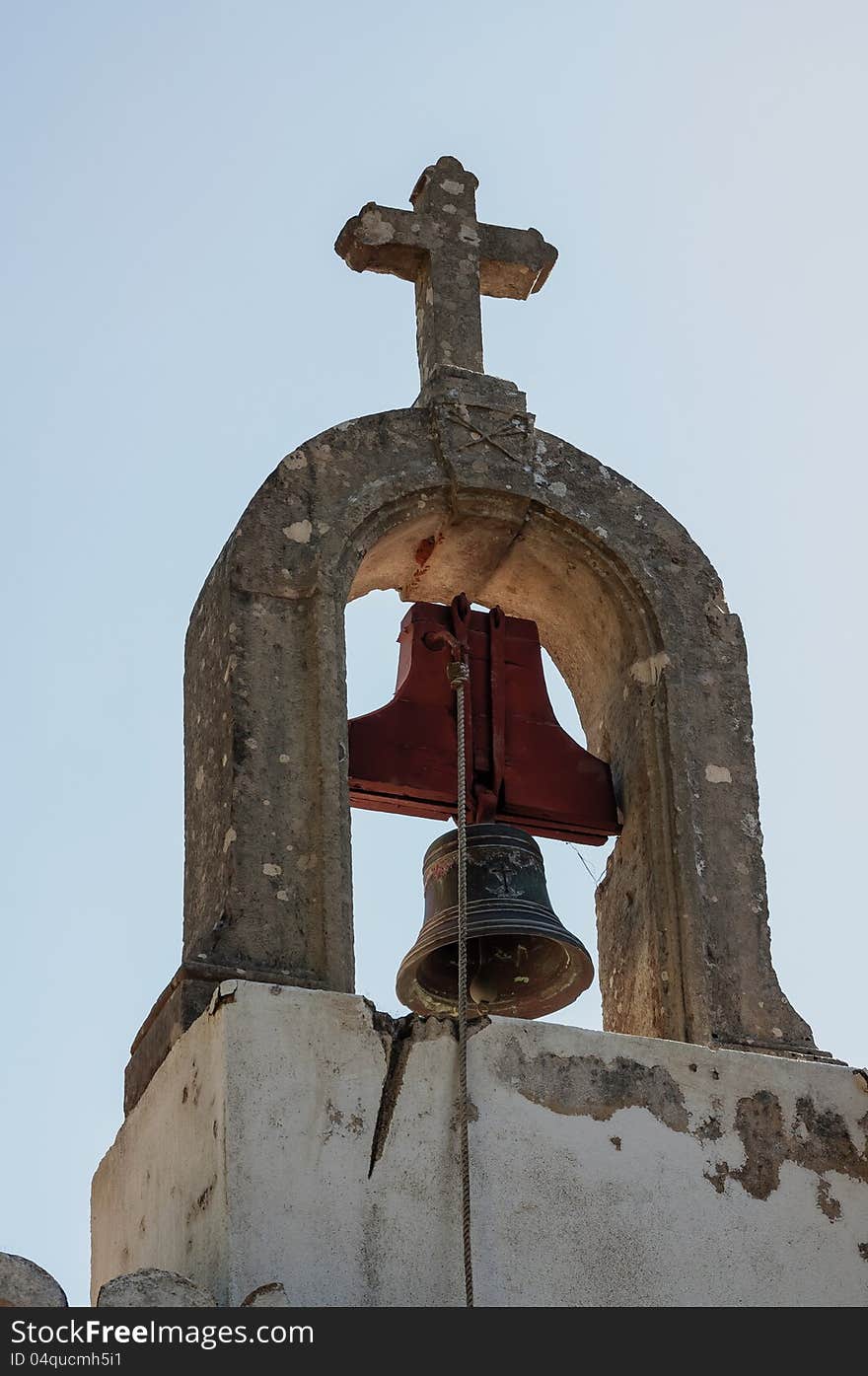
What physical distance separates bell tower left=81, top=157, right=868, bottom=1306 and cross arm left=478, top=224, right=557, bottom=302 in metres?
0.01

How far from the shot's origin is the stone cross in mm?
8016

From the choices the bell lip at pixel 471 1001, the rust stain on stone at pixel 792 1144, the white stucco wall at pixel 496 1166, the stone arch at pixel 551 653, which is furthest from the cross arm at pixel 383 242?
the rust stain on stone at pixel 792 1144

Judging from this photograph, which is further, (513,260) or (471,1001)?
(513,260)

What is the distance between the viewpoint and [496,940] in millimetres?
7316

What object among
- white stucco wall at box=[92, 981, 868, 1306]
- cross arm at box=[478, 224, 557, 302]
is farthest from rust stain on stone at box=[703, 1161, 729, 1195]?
cross arm at box=[478, 224, 557, 302]

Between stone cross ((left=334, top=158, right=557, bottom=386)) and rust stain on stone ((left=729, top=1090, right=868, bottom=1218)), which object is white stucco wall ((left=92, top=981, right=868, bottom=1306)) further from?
stone cross ((left=334, top=158, right=557, bottom=386))

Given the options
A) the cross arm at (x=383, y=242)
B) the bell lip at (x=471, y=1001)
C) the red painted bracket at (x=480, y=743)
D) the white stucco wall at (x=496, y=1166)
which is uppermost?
the cross arm at (x=383, y=242)

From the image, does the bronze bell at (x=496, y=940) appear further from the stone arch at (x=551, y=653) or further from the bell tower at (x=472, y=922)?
the stone arch at (x=551, y=653)

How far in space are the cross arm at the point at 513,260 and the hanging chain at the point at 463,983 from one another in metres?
1.51

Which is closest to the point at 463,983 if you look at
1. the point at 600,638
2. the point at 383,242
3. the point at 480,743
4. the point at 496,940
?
the point at 496,940

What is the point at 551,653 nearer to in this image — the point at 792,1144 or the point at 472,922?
the point at 472,922

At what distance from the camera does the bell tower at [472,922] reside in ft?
20.3

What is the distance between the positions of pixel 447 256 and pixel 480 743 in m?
1.55

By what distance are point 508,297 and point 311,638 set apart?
5.61 feet
